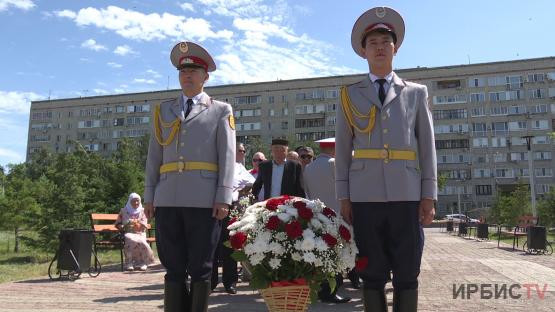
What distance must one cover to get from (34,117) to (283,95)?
163 ft

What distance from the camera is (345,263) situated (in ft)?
10.7

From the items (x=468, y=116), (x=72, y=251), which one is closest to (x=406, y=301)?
(x=72, y=251)

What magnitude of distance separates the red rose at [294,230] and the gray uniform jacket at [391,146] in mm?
367

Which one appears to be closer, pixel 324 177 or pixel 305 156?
pixel 324 177

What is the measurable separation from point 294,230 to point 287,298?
1.50 ft

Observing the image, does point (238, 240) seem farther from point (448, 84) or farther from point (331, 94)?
point (448, 84)

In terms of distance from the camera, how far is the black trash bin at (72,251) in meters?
8.28

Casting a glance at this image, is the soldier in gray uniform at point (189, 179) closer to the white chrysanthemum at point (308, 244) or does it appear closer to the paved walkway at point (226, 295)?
the white chrysanthemum at point (308, 244)

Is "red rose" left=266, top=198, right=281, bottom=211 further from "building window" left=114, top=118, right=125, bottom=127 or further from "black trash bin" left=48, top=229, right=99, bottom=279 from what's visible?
"building window" left=114, top=118, right=125, bottom=127

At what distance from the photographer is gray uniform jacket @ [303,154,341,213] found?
6281 millimetres

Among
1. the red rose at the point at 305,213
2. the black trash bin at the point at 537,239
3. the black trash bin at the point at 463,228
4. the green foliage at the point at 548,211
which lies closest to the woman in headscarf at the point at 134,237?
the red rose at the point at 305,213

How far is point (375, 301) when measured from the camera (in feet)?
10.3

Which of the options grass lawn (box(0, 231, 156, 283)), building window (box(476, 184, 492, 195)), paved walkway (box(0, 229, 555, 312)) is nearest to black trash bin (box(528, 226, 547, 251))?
paved walkway (box(0, 229, 555, 312))

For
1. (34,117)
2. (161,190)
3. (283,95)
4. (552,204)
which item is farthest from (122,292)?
(34,117)
